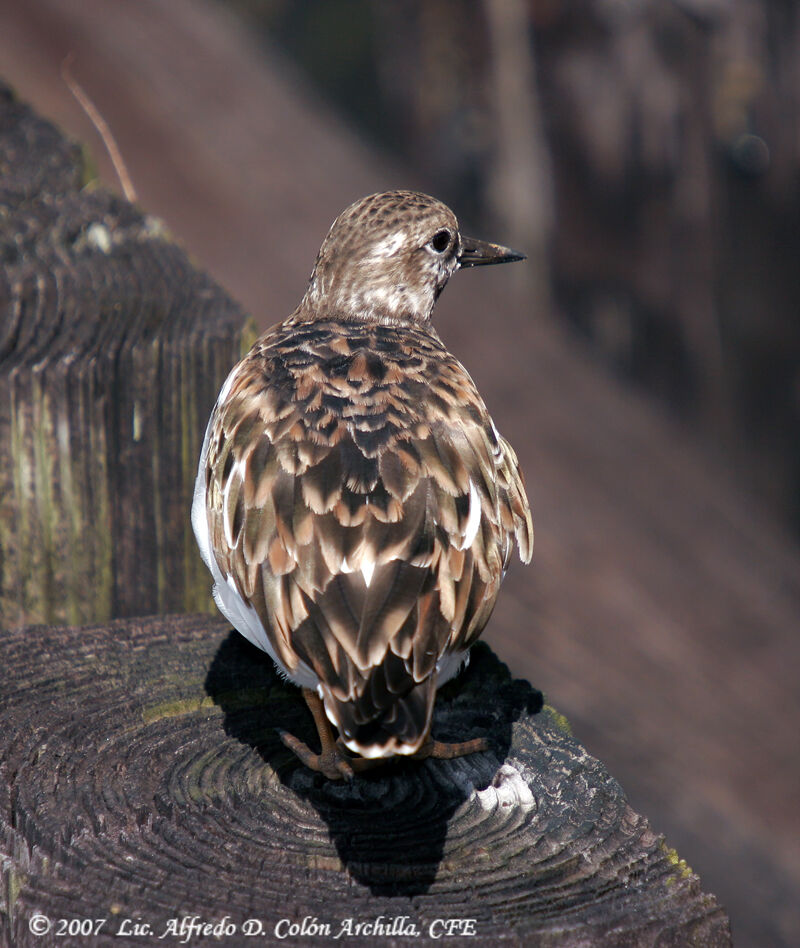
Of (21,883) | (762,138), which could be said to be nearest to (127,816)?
(21,883)

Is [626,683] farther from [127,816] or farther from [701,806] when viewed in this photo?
[127,816]

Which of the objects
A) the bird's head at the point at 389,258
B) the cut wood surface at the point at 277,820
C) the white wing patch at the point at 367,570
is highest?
the bird's head at the point at 389,258

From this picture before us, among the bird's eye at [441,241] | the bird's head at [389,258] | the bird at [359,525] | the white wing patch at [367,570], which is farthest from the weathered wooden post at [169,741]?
the bird's eye at [441,241]

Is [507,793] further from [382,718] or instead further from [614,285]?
[614,285]

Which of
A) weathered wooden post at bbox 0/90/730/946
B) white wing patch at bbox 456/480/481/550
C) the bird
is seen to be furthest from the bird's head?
white wing patch at bbox 456/480/481/550

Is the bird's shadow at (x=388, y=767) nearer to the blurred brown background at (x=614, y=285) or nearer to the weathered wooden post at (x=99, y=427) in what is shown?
the weathered wooden post at (x=99, y=427)

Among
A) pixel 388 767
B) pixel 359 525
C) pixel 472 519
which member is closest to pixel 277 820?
pixel 388 767
